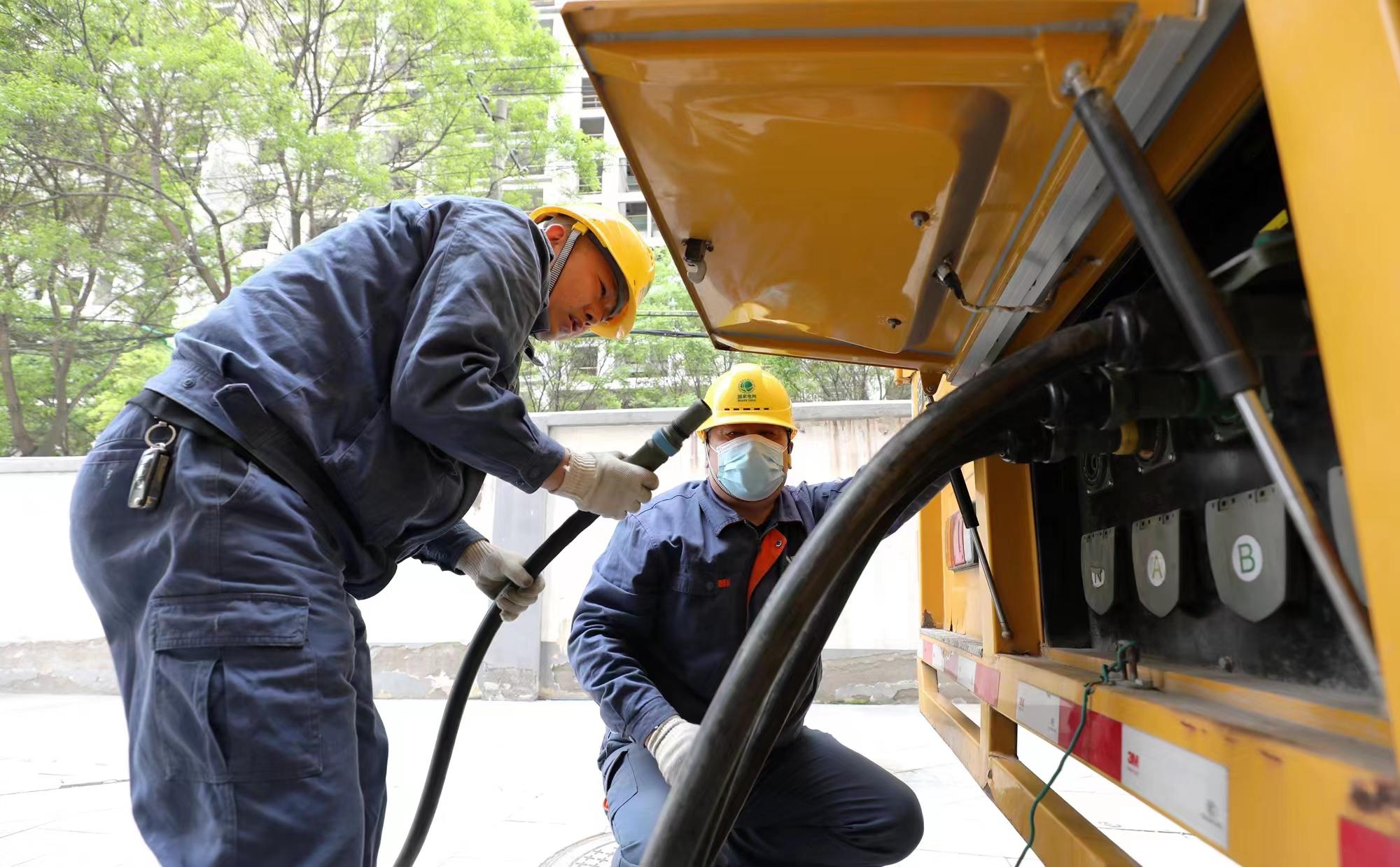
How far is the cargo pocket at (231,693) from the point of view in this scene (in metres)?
1.26

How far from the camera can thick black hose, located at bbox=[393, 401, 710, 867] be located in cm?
218

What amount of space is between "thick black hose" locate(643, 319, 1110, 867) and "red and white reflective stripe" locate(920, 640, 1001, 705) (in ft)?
3.70

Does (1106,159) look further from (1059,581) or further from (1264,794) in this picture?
(1059,581)

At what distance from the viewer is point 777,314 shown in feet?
6.45

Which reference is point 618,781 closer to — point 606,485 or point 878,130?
point 606,485

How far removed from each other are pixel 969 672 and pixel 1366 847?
1572mm

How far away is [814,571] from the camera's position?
941 millimetres

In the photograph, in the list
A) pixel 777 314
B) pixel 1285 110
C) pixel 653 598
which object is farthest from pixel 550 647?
pixel 1285 110

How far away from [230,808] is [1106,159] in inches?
56.9

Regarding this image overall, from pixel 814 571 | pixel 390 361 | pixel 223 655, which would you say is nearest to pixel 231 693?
pixel 223 655

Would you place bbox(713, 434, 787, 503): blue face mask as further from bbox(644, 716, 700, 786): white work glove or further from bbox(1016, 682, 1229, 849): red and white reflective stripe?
bbox(1016, 682, 1229, 849): red and white reflective stripe

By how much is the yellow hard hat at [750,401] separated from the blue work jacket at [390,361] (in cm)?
105

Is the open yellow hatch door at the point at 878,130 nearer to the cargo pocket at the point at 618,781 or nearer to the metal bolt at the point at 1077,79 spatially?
the metal bolt at the point at 1077,79

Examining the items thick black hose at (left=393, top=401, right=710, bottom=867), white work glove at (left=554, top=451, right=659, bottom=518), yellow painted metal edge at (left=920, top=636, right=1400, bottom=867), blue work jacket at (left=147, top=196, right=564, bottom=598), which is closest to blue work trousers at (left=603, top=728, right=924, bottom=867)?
thick black hose at (left=393, top=401, right=710, bottom=867)
